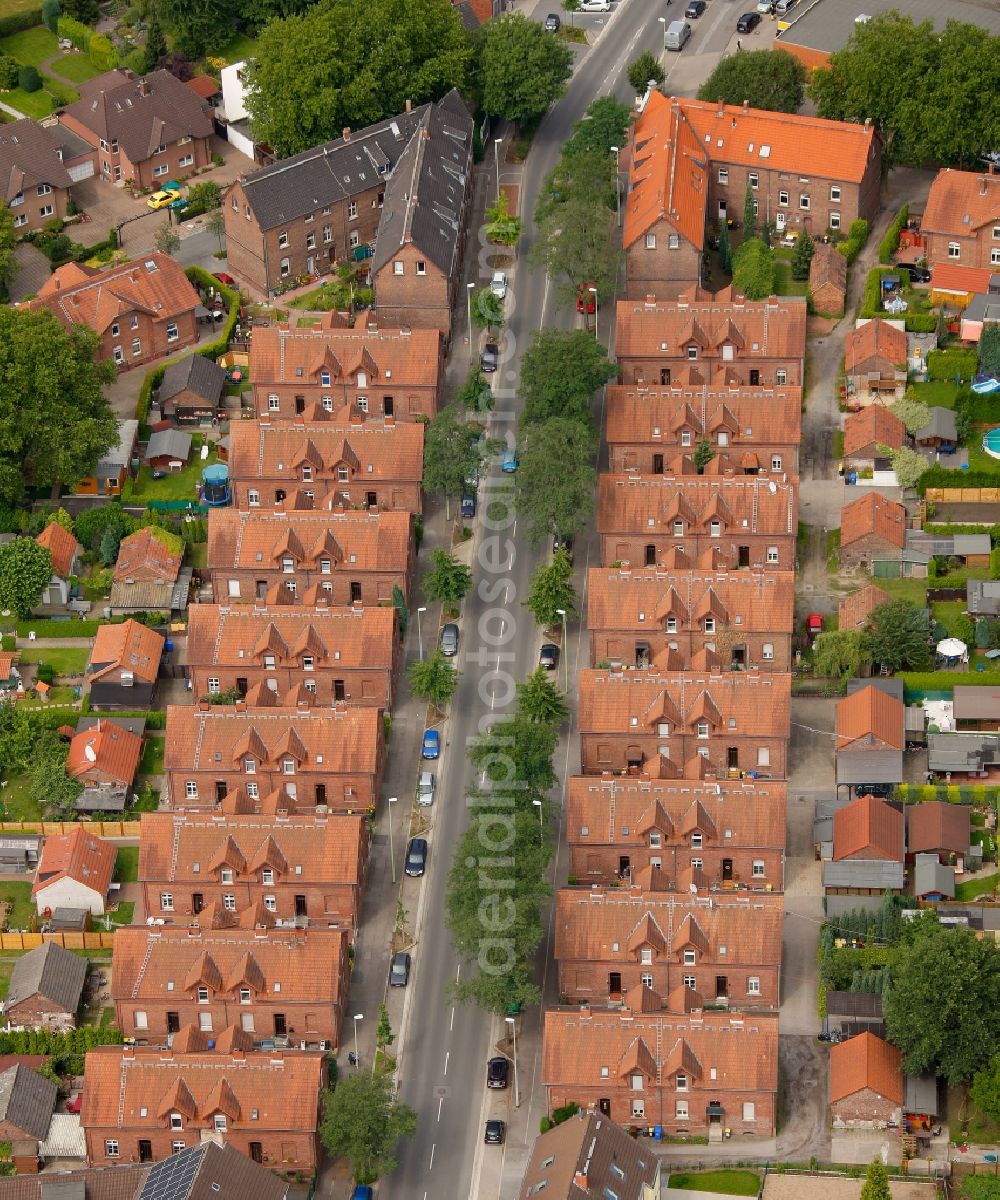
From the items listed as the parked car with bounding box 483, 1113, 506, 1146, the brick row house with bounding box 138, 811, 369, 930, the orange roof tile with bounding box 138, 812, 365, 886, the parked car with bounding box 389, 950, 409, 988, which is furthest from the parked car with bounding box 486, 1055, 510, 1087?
the orange roof tile with bounding box 138, 812, 365, 886

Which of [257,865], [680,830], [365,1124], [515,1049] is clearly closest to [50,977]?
[257,865]

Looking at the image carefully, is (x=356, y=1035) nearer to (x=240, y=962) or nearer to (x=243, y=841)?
(x=240, y=962)

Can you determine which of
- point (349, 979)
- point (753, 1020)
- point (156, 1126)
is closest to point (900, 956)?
point (753, 1020)

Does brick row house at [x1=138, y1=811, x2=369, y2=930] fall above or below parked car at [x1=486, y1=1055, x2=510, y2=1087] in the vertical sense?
above

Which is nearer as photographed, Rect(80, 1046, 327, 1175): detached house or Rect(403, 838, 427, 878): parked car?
Rect(80, 1046, 327, 1175): detached house

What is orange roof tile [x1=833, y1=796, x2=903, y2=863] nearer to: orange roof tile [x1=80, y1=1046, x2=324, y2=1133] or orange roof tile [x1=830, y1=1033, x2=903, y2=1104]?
orange roof tile [x1=830, y1=1033, x2=903, y2=1104]

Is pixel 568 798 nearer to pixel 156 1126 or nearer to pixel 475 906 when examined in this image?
pixel 475 906
